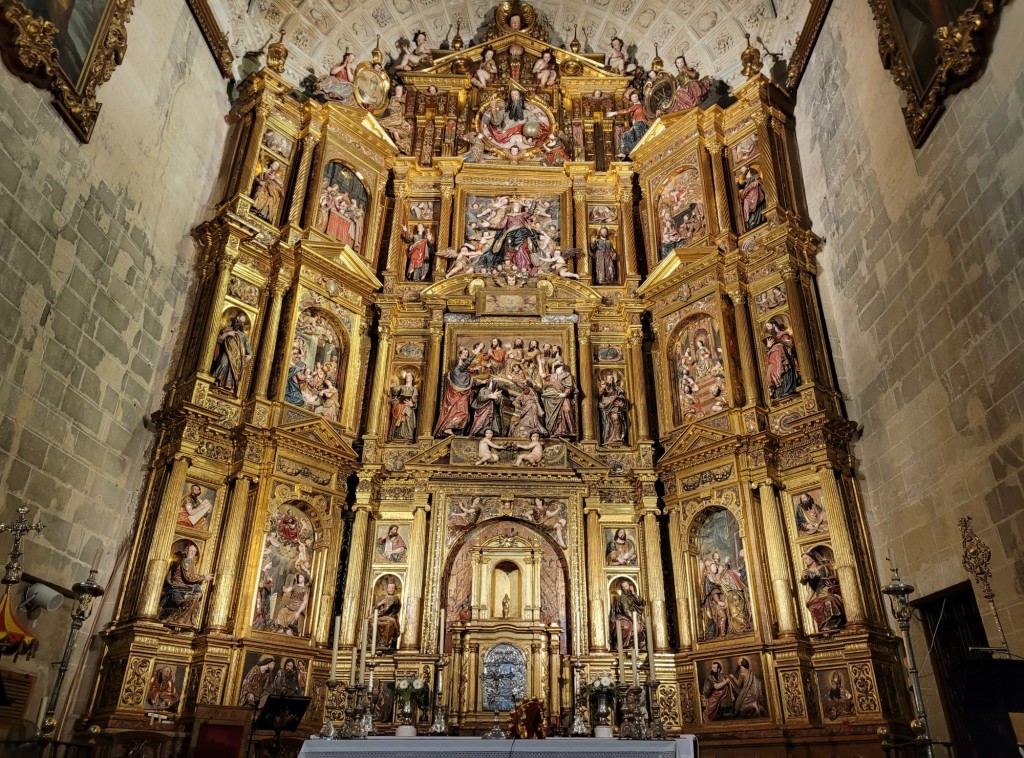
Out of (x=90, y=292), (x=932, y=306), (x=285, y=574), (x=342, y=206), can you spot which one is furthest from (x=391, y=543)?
(x=932, y=306)

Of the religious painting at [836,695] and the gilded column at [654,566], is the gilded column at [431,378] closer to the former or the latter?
the gilded column at [654,566]

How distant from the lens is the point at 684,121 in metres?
16.2

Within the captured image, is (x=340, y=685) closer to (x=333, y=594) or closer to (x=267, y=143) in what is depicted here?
(x=333, y=594)

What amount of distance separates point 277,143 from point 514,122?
5465 millimetres

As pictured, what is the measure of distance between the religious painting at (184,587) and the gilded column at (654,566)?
6.53 metres

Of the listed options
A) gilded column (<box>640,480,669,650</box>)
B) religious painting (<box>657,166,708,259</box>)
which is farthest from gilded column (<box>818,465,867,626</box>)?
religious painting (<box>657,166,708,259</box>)

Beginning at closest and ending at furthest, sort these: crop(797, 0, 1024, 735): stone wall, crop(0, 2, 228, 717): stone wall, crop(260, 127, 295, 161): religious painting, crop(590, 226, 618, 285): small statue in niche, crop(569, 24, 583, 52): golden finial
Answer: crop(797, 0, 1024, 735): stone wall < crop(0, 2, 228, 717): stone wall < crop(260, 127, 295, 161): religious painting < crop(590, 226, 618, 285): small statue in niche < crop(569, 24, 583, 52): golden finial

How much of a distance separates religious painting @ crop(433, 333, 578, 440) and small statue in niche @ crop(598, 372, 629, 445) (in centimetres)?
53

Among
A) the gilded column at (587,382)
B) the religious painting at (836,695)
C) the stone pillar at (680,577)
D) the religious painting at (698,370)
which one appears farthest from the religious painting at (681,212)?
the religious painting at (836,695)

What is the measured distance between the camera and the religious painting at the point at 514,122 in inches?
709

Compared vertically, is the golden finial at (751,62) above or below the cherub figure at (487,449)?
above

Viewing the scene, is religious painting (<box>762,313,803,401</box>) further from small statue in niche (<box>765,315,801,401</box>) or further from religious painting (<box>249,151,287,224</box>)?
religious painting (<box>249,151,287,224</box>)

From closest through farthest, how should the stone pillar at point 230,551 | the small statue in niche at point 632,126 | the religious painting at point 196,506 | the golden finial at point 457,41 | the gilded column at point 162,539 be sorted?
the gilded column at point 162,539, the stone pillar at point 230,551, the religious painting at point 196,506, the small statue in niche at point 632,126, the golden finial at point 457,41

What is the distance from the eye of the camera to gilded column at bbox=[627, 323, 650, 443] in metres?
14.1
